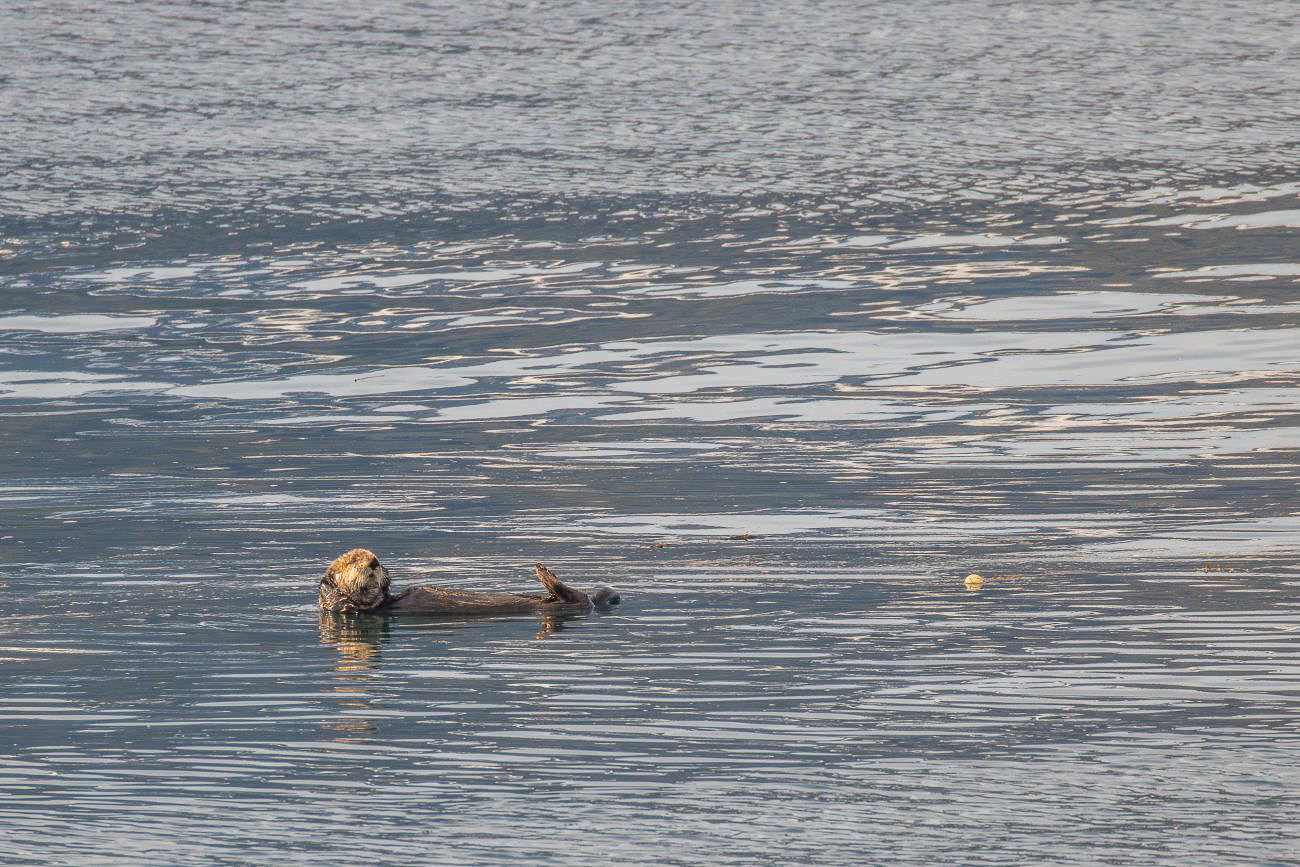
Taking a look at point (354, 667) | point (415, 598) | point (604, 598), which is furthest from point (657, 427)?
point (354, 667)

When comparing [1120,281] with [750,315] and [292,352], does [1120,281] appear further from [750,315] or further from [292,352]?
[292,352]

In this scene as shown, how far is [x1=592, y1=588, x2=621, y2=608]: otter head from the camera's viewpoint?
9.34m

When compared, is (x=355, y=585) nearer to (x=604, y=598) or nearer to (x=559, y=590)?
(x=559, y=590)

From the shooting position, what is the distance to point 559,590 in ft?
30.2

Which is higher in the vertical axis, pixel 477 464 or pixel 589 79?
pixel 589 79

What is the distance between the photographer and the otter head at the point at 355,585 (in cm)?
922

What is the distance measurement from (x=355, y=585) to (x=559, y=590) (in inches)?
32.8

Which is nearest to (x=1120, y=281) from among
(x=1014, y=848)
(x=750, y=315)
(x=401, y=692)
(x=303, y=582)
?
(x=750, y=315)

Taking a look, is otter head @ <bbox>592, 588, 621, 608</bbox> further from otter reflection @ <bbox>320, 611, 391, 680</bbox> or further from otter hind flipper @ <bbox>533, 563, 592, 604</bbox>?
otter reflection @ <bbox>320, 611, 391, 680</bbox>

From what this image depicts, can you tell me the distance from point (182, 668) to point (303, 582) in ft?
4.86

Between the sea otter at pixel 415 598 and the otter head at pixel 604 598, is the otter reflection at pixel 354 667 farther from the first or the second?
the otter head at pixel 604 598

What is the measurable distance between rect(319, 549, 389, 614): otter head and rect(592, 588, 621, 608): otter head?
0.86 metres

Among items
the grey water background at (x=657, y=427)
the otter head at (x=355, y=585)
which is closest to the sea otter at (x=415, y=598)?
the otter head at (x=355, y=585)

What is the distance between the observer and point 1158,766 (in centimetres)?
685
